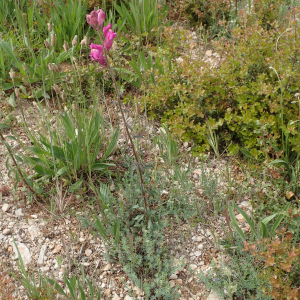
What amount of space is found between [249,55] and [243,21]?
507 millimetres

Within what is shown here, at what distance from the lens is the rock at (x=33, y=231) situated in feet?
6.78

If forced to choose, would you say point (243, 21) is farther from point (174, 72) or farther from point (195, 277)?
point (195, 277)

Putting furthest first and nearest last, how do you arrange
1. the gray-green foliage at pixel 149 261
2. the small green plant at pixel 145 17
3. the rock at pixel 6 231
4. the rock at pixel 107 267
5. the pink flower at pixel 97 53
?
the small green plant at pixel 145 17, the rock at pixel 6 231, the rock at pixel 107 267, the gray-green foliage at pixel 149 261, the pink flower at pixel 97 53

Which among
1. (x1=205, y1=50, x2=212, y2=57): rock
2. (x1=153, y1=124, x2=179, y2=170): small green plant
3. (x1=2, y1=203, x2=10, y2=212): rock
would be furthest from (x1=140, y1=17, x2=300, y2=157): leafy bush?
(x1=2, y1=203, x2=10, y2=212): rock

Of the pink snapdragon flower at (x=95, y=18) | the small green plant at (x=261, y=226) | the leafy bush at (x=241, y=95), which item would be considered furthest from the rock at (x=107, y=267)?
the pink snapdragon flower at (x=95, y=18)

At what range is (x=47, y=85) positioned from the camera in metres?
2.82

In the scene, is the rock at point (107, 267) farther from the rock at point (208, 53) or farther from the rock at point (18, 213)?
the rock at point (208, 53)

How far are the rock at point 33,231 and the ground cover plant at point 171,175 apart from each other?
0.06 meters

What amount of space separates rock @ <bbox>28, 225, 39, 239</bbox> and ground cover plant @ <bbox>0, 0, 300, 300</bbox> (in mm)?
65

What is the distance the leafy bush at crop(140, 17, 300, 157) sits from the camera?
7.41ft

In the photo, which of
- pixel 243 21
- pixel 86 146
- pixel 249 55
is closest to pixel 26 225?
pixel 86 146

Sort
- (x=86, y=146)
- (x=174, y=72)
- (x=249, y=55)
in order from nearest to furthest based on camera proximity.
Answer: (x=86, y=146) < (x=249, y=55) < (x=174, y=72)

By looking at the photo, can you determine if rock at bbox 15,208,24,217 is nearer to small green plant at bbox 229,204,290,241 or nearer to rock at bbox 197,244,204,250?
rock at bbox 197,244,204,250

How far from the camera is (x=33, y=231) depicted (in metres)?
2.08
